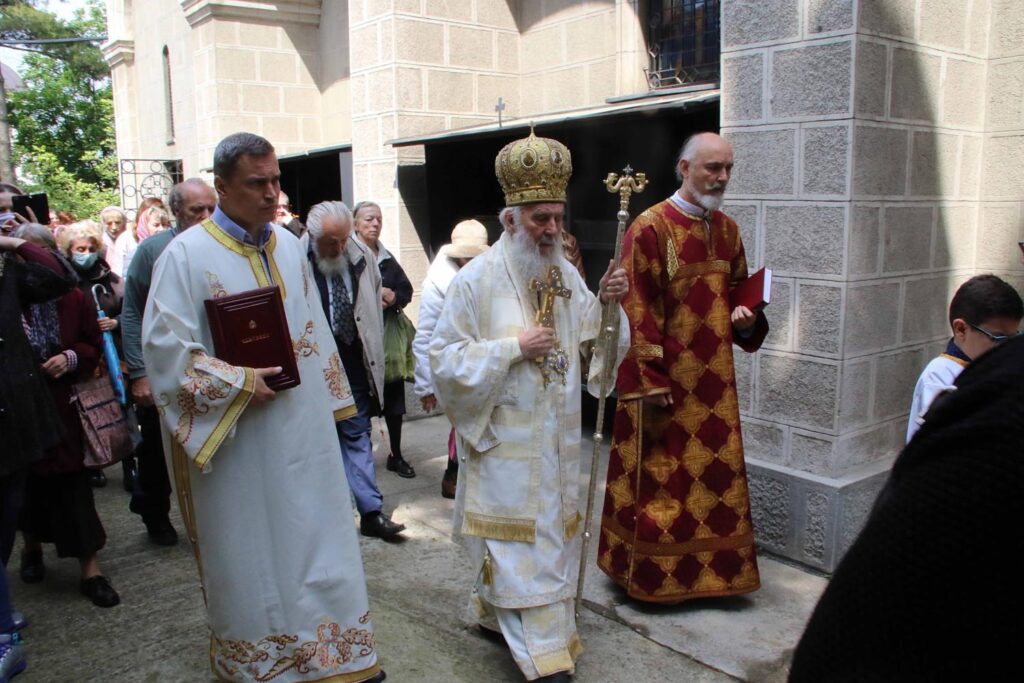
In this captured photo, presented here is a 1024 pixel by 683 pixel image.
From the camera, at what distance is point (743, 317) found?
12.7ft

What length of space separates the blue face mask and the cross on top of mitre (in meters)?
3.38

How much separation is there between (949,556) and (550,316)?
2651 millimetres

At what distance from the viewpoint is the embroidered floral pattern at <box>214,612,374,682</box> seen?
3.21 metres

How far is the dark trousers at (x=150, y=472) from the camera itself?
4809 mm

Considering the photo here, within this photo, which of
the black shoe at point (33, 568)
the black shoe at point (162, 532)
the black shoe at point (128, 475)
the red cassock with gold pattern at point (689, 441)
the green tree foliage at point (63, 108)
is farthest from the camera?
the green tree foliage at point (63, 108)

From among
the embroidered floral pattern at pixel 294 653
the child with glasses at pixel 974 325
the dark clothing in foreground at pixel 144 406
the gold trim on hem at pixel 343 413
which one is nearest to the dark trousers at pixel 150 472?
the dark clothing in foreground at pixel 144 406

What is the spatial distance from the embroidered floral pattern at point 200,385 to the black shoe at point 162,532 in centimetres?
221

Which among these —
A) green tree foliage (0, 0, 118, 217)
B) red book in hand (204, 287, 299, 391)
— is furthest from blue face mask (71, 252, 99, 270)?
green tree foliage (0, 0, 118, 217)

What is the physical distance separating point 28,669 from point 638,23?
20.4 feet

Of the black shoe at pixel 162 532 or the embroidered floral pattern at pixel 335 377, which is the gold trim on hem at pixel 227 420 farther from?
the black shoe at pixel 162 532

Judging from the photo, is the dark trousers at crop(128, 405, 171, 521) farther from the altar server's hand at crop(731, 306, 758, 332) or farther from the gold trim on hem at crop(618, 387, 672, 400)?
the altar server's hand at crop(731, 306, 758, 332)

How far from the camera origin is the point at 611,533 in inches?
163

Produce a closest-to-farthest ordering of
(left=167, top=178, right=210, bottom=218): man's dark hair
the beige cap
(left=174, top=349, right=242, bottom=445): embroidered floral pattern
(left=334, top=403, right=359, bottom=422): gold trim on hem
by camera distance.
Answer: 1. (left=174, top=349, right=242, bottom=445): embroidered floral pattern
2. (left=334, top=403, right=359, bottom=422): gold trim on hem
3. (left=167, top=178, right=210, bottom=218): man's dark hair
4. the beige cap

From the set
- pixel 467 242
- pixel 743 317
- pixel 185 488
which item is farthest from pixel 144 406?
pixel 743 317
